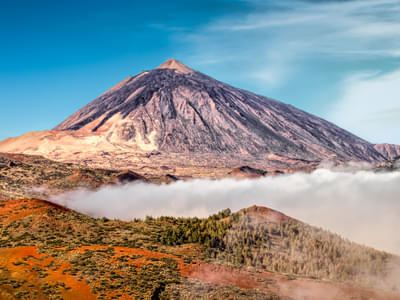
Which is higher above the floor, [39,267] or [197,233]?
[197,233]

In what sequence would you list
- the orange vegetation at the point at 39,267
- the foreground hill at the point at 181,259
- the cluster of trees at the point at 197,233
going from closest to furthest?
the orange vegetation at the point at 39,267
the foreground hill at the point at 181,259
the cluster of trees at the point at 197,233

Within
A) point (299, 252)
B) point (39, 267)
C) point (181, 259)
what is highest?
point (299, 252)

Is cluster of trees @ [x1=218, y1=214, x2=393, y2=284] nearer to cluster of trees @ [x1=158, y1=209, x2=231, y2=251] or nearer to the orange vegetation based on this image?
cluster of trees @ [x1=158, y1=209, x2=231, y2=251]

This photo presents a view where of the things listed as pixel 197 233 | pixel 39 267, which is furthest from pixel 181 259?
pixel 39 267

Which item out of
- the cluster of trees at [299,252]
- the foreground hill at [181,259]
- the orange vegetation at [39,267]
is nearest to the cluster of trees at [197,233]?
the foreground hill at [181,259]

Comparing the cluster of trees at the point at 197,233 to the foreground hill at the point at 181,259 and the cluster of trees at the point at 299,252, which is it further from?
the cluster of trees at the point at 299,252

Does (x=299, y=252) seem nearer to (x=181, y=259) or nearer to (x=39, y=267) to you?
(x=181, y=259)

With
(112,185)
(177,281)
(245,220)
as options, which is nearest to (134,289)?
(177,281)

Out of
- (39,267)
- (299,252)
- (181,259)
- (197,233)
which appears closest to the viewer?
(39,267)
